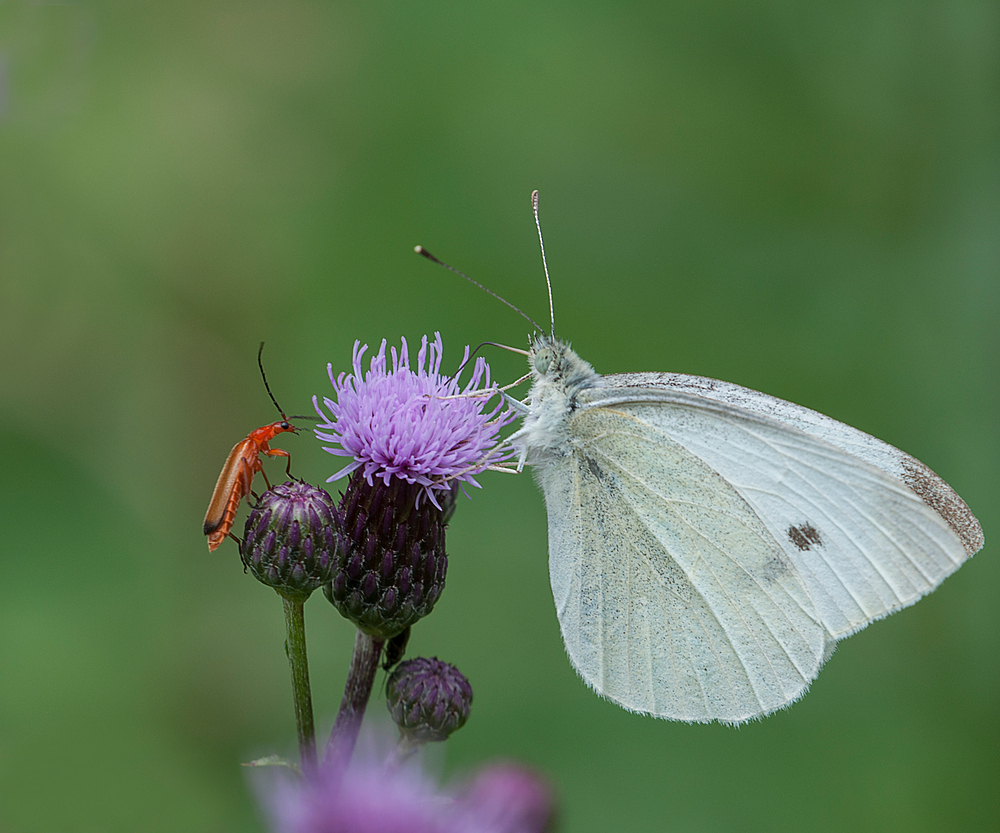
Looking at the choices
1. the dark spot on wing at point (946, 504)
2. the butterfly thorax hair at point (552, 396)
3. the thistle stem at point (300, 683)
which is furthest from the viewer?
the butterfly thorax hair at point (552, 396)

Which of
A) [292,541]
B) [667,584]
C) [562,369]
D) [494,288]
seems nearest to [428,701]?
[292,541]

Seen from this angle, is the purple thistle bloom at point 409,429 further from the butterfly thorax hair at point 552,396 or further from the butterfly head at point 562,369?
the butterfly head at point 562,369

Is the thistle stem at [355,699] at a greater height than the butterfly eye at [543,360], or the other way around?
the butterfly eye at [543,360]

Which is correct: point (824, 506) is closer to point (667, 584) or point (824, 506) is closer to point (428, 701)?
point (667, 584)

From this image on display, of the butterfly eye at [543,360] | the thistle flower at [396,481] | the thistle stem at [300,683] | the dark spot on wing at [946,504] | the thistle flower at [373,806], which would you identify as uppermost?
the butterfly eye at [543,360]

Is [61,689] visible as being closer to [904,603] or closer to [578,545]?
[578,545]

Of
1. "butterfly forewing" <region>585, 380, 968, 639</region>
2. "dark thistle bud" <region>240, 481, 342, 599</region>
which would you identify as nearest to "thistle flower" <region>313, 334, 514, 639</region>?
"dark thistle bud" <region>240, 481, 342, 599</region>

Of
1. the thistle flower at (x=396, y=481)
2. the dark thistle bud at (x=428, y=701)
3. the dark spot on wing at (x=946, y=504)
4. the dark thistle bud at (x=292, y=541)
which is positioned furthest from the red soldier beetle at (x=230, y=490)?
the dark spot on wing at (x=946, y=504)
